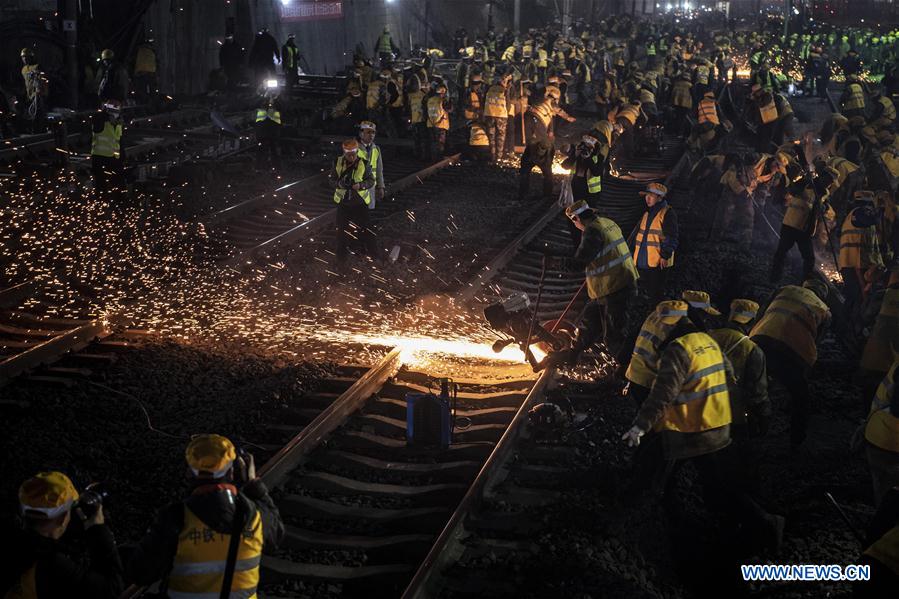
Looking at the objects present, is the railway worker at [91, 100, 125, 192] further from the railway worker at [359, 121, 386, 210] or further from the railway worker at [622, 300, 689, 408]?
the railway worker at [622, 300, 689, 408]

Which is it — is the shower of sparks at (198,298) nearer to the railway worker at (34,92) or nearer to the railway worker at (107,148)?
the railway worker at (107,148)

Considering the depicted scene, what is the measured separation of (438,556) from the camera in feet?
19.4

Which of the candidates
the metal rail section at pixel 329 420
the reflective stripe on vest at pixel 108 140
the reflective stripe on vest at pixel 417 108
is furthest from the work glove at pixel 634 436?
the reflective stripe on vest at pixel 417 108

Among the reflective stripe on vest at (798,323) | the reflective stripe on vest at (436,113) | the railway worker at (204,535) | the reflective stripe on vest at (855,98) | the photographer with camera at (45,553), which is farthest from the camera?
the reflective stripe on vest at (855,98)

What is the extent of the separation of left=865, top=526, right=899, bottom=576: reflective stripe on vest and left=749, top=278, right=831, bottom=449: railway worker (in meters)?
3.29

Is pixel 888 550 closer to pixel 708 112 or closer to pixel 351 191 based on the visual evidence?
pixel 351 191

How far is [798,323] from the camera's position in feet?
26.3

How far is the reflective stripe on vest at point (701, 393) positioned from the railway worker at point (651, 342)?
304 millimetres

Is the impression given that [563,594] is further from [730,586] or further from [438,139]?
[438,139]

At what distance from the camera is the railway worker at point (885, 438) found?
20.4ft

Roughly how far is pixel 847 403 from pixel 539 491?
13.3 ft

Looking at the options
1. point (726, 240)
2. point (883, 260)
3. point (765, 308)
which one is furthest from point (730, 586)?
point (726, 240)

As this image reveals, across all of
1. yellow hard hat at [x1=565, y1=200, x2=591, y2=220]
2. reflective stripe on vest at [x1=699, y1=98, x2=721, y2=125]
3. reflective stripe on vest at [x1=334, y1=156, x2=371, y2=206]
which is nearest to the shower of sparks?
reflective stripe on vest at [x1=334, y1=156, x2=371, y2=206]

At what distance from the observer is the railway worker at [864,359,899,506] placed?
20.4 feet
